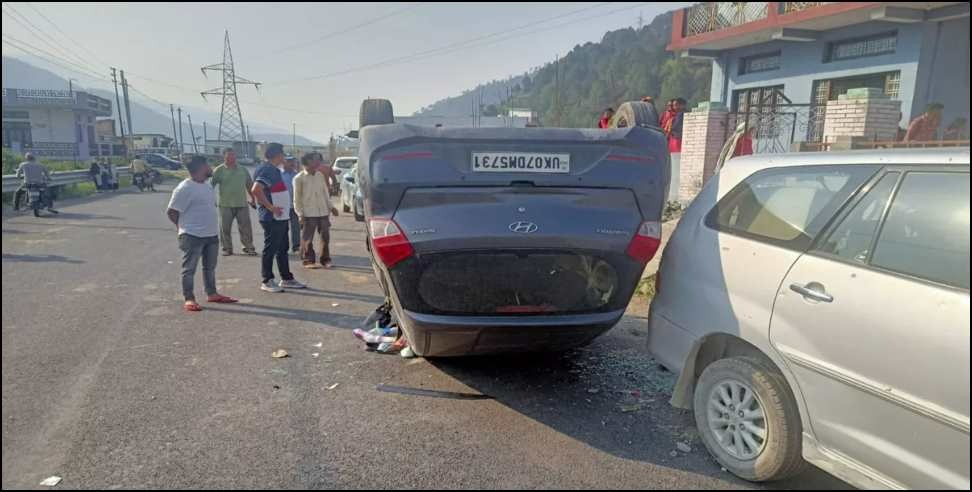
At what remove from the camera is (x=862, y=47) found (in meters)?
12.7

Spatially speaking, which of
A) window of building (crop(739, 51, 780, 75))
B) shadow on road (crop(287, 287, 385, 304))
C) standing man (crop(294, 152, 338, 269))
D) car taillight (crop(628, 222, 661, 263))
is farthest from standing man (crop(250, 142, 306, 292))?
window of building (crop(739, 51, 780, 75))

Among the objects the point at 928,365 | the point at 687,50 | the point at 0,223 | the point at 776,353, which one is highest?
the point at 687,50

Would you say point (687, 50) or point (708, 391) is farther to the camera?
point (687, 50)

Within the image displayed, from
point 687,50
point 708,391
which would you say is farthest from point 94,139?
point 708,391

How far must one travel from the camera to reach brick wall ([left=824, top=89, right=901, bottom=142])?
7.83m

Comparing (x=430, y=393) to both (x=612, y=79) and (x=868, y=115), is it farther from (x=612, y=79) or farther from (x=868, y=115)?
(x=612, y=79)

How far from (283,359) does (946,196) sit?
4.26m

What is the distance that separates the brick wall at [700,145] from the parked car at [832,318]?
6.98 meters

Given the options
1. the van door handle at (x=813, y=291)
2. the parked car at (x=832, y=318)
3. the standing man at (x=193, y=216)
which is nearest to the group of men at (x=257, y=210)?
the standing man at (x=193, y=216)

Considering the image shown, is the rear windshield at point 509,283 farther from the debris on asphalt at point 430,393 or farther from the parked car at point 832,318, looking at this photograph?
the debris on asphalt at point 430,393

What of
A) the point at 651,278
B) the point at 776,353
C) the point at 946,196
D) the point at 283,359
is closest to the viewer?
the point at 946,196

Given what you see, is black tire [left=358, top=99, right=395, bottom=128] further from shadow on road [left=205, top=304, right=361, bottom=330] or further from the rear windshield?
shadow on road [left=205, top=304, right=361, bottom=330]

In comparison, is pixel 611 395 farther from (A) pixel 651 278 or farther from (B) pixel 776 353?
(A) pixel 651 278

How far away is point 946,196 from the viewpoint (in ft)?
7.00
